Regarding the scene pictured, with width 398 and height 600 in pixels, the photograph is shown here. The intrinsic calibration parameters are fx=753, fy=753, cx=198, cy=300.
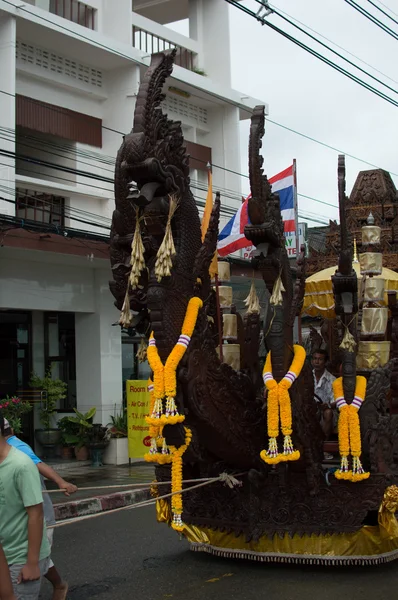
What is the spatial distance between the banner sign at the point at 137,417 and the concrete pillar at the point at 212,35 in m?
8.79

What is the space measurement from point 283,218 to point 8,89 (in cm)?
581

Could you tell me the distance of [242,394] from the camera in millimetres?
6215

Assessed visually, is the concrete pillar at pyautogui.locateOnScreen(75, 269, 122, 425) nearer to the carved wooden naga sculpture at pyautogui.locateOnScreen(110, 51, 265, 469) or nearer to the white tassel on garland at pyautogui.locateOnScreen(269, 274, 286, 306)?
the carved wooden naga sculpture at pyautogui.locateOnScreen(110, 51, 265, 469)

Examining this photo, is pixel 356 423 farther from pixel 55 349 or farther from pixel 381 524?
pixel 55 349

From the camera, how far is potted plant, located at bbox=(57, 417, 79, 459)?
14453 mm

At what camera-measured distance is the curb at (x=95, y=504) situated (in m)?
10.1

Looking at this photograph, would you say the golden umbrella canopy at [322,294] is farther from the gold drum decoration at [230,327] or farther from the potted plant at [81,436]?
the potted plant at [81,436]

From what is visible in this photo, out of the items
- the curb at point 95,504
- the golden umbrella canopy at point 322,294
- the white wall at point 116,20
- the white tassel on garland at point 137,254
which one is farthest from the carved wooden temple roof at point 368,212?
the white wall at point 116,20

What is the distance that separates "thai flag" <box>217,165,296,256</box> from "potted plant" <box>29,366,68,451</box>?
4.97 m

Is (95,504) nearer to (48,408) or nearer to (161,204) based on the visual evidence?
(48,408)

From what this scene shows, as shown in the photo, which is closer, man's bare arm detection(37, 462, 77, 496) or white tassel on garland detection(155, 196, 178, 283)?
man's bare arm detection(37, 462, 77, 496)

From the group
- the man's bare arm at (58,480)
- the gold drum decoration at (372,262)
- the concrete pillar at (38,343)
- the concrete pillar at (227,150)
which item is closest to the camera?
the man's bare arm at (58,480)

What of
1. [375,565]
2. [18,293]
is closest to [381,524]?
[375,565]

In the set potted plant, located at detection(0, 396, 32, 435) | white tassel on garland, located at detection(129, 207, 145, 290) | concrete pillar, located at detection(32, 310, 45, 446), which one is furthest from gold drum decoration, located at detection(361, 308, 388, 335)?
concrete pillar, located at detection(32, 310, 45, 446)
